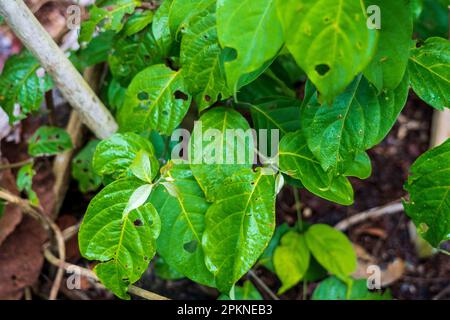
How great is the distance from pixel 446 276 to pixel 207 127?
1313 mm

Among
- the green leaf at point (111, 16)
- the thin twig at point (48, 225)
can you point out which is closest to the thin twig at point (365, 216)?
the thin twig at point (48, 225)

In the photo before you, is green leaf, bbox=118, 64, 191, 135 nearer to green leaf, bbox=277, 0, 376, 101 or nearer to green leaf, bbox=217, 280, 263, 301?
green leaf, bbox=277, 0, 376, 101

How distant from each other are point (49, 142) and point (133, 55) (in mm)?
501

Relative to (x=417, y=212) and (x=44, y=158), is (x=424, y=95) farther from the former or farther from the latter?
(x=44, y=158)

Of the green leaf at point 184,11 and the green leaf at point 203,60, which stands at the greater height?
the green leaf at point 184,11

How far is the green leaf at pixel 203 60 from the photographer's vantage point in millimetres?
1044

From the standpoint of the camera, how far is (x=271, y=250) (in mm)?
1827

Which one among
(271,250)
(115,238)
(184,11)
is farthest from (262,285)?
(184,11)

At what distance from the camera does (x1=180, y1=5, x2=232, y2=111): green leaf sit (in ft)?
3.43

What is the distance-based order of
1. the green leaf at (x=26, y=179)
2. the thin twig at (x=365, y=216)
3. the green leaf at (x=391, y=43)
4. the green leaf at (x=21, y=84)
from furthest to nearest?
the thin twig at (x=365, y=216) → the green leaf at (x=26, y=179) → the green leaf at (x=21, y=84) → the green leaf at (x=391, y=43)

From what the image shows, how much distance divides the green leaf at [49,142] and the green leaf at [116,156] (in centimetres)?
57

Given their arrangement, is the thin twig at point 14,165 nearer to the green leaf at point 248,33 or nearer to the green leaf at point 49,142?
the green leaf at point 49,142

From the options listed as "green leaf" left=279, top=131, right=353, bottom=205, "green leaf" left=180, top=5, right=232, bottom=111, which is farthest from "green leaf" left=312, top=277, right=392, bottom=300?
"green leaf" left=180, top=5, right=232, bottom=111

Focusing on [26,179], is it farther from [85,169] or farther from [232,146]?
[232,146]
